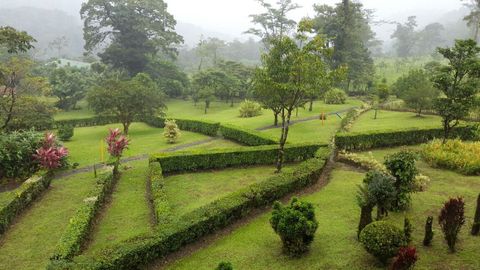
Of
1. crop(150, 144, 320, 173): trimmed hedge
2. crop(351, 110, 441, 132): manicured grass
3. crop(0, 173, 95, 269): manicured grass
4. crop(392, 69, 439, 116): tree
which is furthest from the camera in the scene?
crop(392, 69, 439, 116): tree

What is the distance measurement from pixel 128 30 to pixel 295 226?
51.3 metres

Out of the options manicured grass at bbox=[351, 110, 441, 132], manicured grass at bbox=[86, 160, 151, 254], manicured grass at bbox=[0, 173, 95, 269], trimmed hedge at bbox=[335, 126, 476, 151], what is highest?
manicured grass at bbox=[351, 110, 441, 132]

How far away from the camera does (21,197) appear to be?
54.5 ft

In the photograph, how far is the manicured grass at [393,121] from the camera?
29058 mm

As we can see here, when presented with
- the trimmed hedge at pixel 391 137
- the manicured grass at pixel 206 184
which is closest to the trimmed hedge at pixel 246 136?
the manicured grass at pixel 206 184

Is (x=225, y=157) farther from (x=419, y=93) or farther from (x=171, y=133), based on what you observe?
(x=419, y=93)

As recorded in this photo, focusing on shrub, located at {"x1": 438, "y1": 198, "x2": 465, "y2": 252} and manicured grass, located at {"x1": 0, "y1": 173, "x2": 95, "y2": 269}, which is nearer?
shrub, located at {"x1": 438, "y1": 198, "x2": 465, "y2": 252}

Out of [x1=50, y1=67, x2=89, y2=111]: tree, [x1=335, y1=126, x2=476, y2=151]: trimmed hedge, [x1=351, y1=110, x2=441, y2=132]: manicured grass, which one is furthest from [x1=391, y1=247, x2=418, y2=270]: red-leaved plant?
[x1=50, y1=67, x2=89, y2=111]: tree

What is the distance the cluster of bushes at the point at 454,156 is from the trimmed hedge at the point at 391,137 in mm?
2731

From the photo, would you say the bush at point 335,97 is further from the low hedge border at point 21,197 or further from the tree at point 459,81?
the low hedge border at point 21,197

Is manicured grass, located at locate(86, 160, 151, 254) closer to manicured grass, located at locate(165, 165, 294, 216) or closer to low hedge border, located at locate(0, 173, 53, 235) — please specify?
manicured grass, located at locate(165, 165, 294, 216)

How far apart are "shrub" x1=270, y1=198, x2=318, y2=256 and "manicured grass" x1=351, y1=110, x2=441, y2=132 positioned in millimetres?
18138

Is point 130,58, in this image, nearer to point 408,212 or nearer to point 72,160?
point 72,160

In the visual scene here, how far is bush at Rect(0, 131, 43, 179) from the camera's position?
65.8ft
